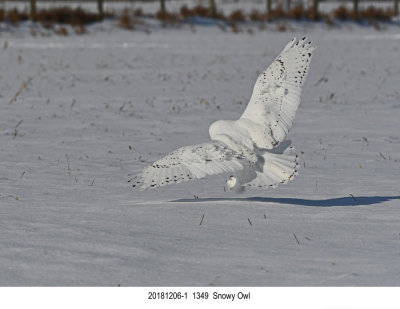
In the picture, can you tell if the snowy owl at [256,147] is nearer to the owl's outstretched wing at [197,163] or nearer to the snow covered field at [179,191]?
the owl's outstretched wing at [197,163]

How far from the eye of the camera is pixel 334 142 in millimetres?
9266

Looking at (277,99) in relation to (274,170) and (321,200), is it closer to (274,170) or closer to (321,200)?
(274,170)

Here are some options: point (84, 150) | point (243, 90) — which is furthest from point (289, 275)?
point (243, 90)

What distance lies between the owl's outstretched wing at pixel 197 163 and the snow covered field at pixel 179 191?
0.92 ft

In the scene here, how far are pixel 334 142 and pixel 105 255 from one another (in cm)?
549

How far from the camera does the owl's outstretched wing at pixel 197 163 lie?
16.9 ft

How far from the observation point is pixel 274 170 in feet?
17.4

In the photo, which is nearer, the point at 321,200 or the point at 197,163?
the point at 197,163

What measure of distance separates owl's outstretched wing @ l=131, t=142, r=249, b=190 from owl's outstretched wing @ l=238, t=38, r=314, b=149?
0.27m

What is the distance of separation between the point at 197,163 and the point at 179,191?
4.20 ft

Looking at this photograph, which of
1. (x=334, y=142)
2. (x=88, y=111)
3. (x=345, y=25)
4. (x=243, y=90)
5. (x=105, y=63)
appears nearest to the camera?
(x=334, y=142)

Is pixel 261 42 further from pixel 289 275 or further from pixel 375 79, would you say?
pixel 289 275

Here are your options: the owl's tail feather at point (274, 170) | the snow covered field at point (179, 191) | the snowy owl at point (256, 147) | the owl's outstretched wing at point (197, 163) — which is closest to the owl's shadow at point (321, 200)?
the snow covered field at point (179, 191)

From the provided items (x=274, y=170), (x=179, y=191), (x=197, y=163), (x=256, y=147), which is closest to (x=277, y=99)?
(x=256, y=147)
